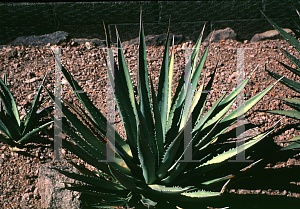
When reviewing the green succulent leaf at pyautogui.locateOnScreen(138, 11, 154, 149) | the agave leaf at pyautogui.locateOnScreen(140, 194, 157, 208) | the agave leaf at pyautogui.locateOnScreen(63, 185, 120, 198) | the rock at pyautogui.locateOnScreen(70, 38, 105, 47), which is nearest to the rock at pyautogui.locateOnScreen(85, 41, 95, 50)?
the rock at pyautogui.locateOnScreen(70, 38, 105, 47)

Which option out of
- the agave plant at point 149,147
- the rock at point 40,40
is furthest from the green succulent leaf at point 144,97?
the rock at point 40,40

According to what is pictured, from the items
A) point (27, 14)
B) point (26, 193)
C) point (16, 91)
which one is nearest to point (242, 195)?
point (26, 193)

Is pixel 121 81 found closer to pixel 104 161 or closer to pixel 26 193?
pixel 104 161

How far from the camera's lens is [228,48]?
309 cm

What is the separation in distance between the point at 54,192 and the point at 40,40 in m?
2.10

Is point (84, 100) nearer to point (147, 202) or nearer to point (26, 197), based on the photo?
point (147, 202)

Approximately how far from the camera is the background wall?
3.37 meters

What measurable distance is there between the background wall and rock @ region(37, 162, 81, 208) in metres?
2.05

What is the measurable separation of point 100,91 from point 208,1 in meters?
1.79

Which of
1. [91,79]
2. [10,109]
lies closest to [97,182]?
[10,109]

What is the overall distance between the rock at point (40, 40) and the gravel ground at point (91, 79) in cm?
9

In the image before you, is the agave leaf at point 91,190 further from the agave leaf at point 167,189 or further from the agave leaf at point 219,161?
the agave leaf at point 219,161

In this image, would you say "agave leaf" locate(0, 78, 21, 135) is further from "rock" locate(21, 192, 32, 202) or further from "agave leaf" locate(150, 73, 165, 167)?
"agave leaf" locate(150, 73, 165, 167)

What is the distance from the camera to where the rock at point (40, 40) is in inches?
A: 127
